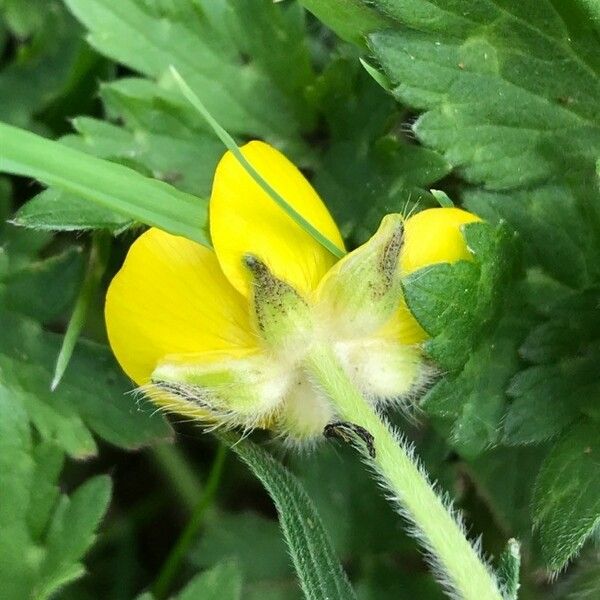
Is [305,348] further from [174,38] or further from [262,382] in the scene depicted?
[174,38]

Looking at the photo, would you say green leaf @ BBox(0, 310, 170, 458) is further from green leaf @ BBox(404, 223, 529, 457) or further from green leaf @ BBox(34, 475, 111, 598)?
green leaf @ BBox(404, 223, 529, 457)

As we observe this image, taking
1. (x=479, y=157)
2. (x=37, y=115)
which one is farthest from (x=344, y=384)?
(x=37, y=115)

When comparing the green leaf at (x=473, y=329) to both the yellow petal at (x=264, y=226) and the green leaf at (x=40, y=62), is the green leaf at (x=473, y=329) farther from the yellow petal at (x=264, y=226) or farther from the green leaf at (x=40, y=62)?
the green leaf at (x=40, y=62)

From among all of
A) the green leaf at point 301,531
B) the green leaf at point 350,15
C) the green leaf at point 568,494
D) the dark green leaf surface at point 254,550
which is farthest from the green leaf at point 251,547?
the green leaf at point 350,15

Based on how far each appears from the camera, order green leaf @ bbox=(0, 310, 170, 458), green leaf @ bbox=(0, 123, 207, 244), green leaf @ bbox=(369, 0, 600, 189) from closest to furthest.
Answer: green leaf @ bbox=(0, 123, 207, 244) → green leaf @ bbox=(369, 0, 600, 189) → green leaf @ bbox=(0, 310, 170, 458)

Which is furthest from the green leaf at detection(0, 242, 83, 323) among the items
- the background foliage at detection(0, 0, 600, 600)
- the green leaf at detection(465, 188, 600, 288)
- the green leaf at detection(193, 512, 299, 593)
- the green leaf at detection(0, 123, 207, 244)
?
the green leaf at detection(465, 188, 600, 288)
